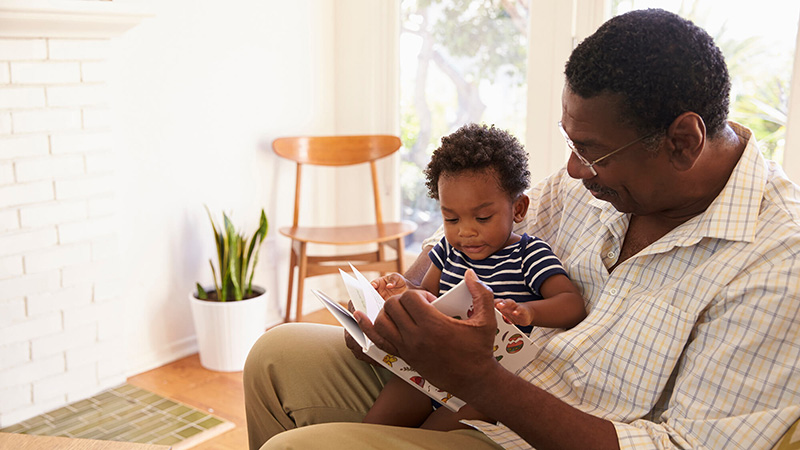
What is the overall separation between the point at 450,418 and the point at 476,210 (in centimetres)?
43

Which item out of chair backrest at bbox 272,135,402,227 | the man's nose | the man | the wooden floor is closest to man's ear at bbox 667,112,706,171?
the man

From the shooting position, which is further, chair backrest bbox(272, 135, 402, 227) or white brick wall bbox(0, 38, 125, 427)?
chair backrest bbox(272, 135, 402, 227)

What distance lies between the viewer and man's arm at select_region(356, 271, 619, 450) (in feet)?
3.68

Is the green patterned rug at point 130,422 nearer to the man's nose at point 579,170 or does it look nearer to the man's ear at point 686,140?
the man's nose at point 579,170

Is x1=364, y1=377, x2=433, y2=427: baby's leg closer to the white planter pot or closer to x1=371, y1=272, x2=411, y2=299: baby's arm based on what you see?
x1=371, y1=272, x2=411, y2=299: baby's arm

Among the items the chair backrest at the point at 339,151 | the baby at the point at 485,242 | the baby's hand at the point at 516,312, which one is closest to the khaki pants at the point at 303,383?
the baby at the point at 485,242

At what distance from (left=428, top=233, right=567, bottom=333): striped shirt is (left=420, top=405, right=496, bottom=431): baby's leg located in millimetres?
232

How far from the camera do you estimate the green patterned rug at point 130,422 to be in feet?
7.95

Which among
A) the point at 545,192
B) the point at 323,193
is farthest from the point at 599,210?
the point at 323,193

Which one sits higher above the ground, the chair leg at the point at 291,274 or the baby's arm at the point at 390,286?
the baby's arm at the point at 390,286

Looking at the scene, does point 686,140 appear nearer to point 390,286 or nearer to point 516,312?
point 516,312

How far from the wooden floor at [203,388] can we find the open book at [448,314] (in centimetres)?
127

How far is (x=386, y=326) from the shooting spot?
1.15m

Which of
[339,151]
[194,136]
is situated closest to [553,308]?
[194,136]
